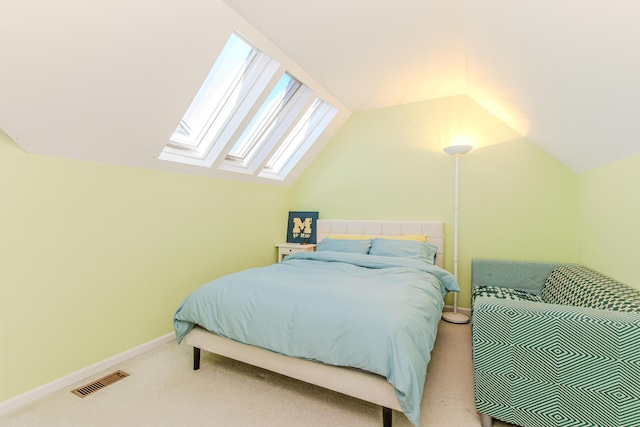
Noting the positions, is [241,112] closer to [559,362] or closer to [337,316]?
[337,316]

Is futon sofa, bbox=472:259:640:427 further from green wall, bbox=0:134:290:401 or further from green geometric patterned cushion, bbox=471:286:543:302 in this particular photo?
green wall, bbox=0:134:290:401

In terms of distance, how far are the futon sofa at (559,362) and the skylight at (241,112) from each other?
2.58 metres

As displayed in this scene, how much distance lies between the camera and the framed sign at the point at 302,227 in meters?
4.30

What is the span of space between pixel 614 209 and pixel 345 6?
98.8 inches

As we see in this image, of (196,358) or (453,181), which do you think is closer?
(196,358)

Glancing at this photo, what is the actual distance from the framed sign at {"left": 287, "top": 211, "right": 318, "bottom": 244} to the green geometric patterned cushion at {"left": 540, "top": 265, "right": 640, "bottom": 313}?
108 inches

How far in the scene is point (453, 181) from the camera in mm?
3576

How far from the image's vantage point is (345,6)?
6.59ft

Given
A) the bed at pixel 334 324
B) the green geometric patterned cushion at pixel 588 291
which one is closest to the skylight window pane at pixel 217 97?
the bed at pixel 334 324

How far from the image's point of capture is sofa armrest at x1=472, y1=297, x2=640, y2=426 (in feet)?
4.51

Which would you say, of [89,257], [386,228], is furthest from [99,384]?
[386,228]

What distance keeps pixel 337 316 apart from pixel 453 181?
8.47 feet

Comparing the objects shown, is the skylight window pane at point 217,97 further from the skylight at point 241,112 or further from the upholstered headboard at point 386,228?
the upholstered headboard at point 386,228

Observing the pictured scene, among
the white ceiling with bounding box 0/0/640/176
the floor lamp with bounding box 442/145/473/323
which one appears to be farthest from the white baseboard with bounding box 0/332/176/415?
the floor lamp with bounding box 442/145/473/323
